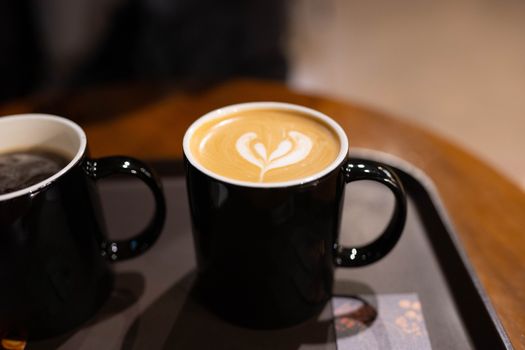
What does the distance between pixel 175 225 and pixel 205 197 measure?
0.22 meters

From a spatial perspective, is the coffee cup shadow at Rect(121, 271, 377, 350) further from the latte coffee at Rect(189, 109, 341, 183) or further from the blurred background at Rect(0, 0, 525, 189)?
the blurred background at Rect(0, 0, 525, 189)

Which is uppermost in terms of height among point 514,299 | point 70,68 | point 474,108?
point 514,299

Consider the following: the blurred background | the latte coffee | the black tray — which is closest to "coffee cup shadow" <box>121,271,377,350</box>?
the black tray

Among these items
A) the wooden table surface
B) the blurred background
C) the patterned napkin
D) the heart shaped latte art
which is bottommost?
the blurred background

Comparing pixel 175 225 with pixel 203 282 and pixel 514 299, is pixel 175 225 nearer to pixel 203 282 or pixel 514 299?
pixel 203 282

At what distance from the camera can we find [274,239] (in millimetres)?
457

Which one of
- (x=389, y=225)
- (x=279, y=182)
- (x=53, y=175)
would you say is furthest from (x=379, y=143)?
(x=53, y=175)

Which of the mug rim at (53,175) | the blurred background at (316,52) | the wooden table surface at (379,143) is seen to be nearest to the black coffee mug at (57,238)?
the mug rim at (53,175)

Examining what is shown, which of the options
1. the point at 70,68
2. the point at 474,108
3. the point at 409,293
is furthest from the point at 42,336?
the point at 474,108

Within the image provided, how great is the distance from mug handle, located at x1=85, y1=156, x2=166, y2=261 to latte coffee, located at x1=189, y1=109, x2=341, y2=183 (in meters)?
0.06

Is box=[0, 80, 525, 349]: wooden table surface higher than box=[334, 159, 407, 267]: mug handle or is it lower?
lower

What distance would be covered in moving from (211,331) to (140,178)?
0.17m

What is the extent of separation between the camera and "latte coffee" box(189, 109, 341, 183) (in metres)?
0.48

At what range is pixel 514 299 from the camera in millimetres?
563
